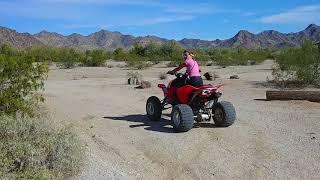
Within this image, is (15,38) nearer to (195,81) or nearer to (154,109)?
(154,109)

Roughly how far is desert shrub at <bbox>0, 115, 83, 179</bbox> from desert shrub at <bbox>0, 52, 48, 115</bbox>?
2.90m

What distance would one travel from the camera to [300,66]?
24.5m

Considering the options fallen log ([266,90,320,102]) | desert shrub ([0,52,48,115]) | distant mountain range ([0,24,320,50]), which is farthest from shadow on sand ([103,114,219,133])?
distant mountain range ([0,24,320,50])

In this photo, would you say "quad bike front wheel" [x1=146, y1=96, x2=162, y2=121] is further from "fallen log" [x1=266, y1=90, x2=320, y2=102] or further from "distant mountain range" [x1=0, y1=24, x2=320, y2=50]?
"distant mountain range" [x1=0, y1=24, x2=320, y2=50]

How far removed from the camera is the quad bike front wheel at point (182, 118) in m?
11.9

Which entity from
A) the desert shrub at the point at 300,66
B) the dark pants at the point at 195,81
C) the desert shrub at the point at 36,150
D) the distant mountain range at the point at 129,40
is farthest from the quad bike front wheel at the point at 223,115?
the distant mountain range at the point at 129,40

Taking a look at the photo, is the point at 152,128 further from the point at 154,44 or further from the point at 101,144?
the point at 154,44

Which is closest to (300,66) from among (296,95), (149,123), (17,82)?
(296,95)

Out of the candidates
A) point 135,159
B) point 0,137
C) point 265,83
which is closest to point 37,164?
point 0,137

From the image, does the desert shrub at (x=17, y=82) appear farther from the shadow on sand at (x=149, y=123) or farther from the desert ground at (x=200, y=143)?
the shadow on sand at (x=149, y=123)

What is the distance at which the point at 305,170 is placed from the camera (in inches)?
361

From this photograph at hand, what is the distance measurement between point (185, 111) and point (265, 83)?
47.5 feet

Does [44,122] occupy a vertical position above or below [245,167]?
above

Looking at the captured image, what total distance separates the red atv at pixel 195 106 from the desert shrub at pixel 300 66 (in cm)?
1184
